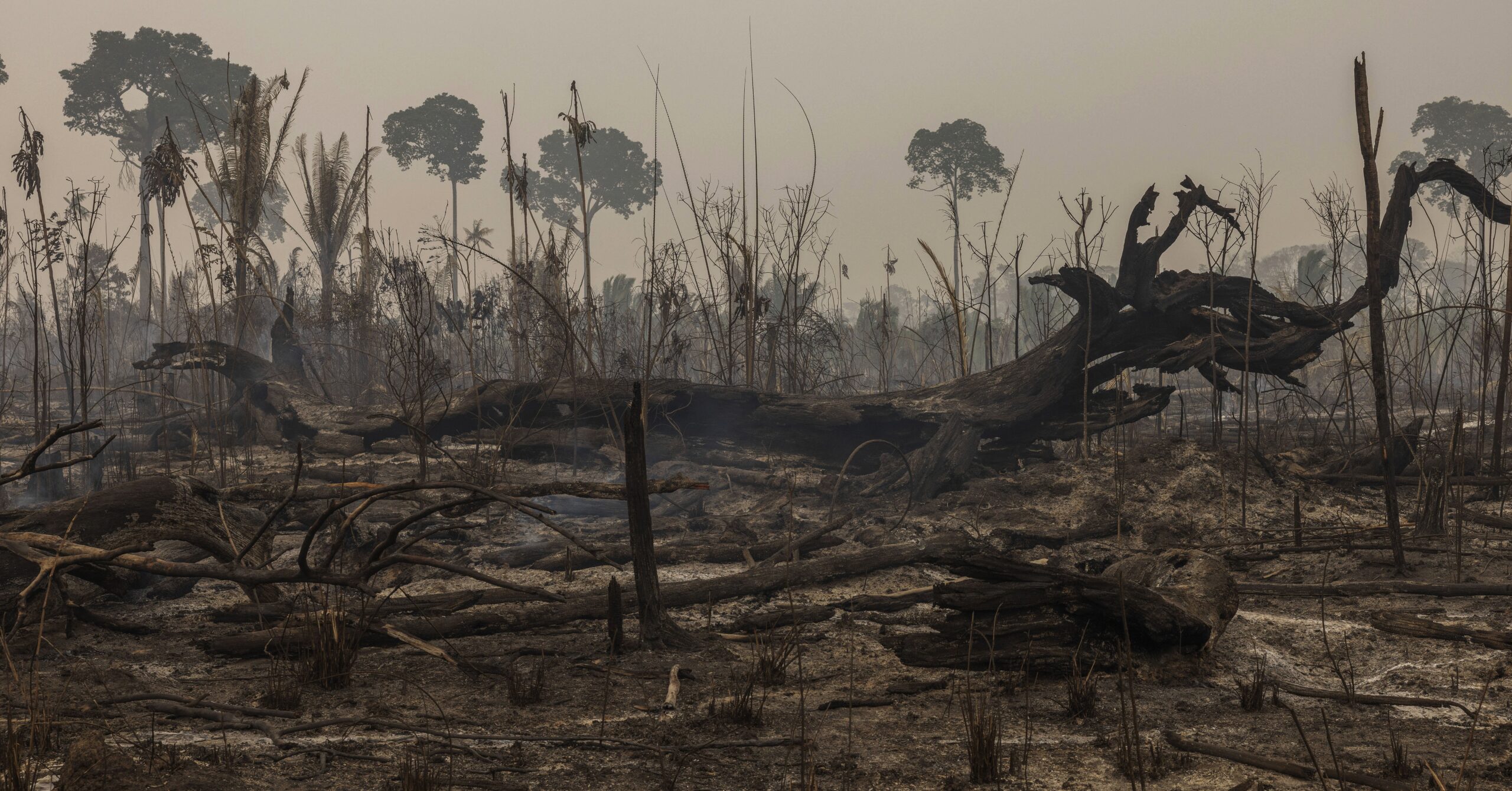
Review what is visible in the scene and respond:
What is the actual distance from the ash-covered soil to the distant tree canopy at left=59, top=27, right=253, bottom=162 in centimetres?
3545

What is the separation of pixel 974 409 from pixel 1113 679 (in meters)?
4.56

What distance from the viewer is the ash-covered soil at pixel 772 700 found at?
8.38ft

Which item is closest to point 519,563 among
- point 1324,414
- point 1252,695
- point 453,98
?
point 1252,695

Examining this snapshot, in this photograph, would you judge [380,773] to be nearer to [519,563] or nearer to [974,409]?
[519,563]

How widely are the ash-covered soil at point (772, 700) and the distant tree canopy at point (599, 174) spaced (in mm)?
43666

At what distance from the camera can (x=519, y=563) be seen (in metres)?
5.75

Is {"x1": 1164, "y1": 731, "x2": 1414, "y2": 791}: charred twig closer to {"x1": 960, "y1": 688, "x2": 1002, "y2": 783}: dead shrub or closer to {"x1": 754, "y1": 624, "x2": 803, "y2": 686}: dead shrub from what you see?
{"x1": 960, "y1": 688, "x2": 1002, "y2": 783}: dead shrub

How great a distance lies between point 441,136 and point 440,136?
0.04 m

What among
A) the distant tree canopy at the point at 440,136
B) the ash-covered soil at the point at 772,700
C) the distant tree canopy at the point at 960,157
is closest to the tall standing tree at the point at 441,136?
the distant tree canopy at the point at 440,136

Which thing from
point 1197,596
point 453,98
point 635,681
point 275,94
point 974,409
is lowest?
point 635,681

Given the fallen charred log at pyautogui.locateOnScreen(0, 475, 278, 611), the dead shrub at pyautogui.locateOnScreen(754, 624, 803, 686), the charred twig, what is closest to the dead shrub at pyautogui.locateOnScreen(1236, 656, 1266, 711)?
the charred twig

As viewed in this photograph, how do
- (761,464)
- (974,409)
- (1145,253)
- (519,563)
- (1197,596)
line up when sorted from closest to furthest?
(1197,596)
(519,563)
(1145,253)
(974,409)
(761,464)

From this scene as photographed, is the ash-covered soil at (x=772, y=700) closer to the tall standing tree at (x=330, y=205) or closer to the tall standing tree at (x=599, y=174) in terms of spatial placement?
the tall standing tree at (x=330, y=205)

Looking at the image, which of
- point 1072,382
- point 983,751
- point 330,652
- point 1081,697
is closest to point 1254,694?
point 1081,697
